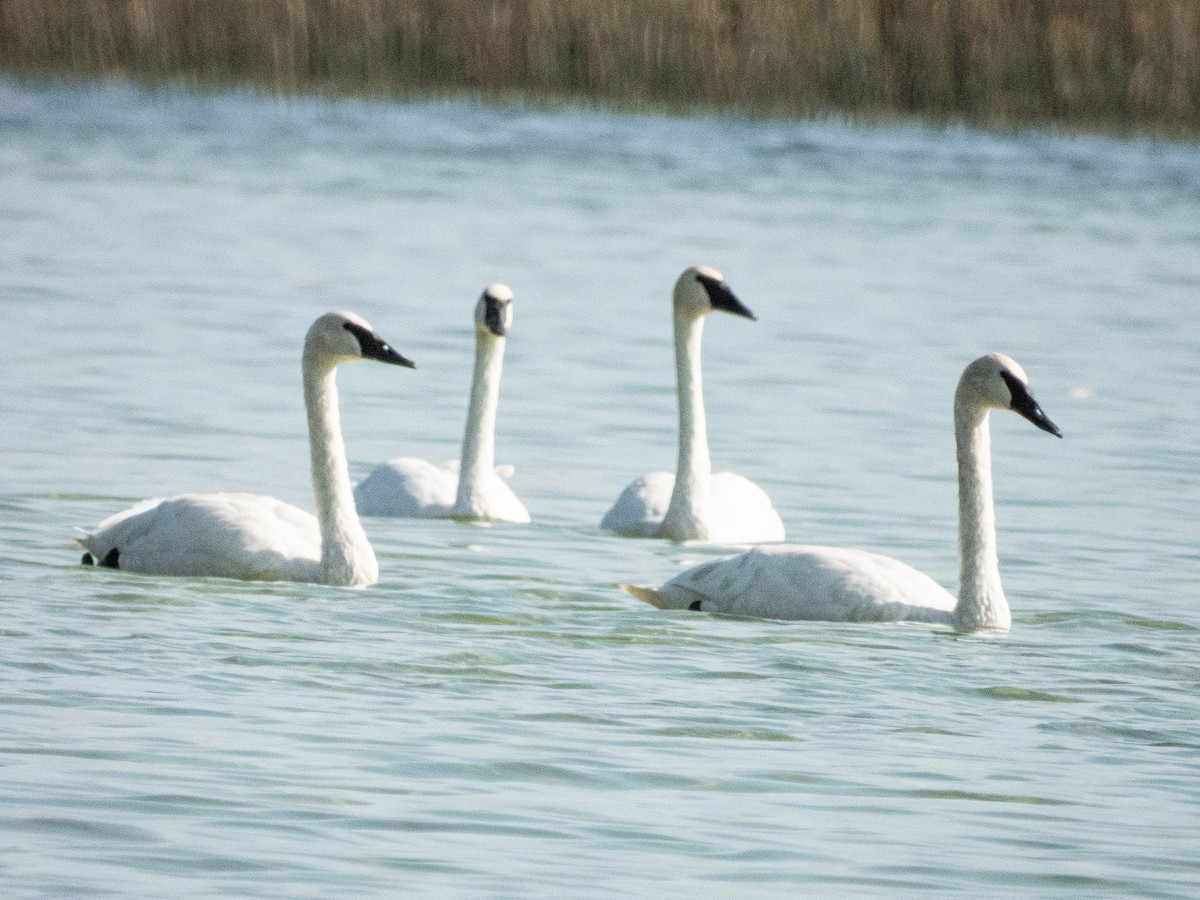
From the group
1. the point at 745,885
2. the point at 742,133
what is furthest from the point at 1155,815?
the point at 742,133

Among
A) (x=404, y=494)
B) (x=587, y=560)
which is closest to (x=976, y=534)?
(x=587, y=560)

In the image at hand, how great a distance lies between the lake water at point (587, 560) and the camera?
Result: 18.7 ft

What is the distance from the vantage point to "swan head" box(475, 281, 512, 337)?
10781 mm

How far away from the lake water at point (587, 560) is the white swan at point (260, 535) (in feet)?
0.34

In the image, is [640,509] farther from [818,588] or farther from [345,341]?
[818,588]

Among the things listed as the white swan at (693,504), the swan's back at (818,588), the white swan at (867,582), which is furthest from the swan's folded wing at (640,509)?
the swan's back at (818,588)

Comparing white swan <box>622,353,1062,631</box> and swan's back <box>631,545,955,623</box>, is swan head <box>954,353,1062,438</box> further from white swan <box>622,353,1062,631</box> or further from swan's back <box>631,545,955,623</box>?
swan's back <box>631,545,955,623</box>

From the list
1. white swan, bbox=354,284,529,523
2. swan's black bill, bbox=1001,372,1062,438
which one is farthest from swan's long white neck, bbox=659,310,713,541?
swan's black bill, bbox=1001,372,1062,438

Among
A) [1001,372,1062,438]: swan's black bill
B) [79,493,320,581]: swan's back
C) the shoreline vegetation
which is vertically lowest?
[79,493,320,581]: swan's back

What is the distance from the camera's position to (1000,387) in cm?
841

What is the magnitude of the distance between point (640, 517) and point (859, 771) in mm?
3795

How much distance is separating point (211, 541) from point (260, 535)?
18 centimetres

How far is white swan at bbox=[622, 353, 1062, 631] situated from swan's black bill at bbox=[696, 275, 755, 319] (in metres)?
2.35

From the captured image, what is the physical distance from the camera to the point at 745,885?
5367 millimetres
